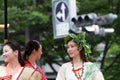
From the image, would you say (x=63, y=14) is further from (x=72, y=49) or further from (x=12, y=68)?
(x=12, y=68)

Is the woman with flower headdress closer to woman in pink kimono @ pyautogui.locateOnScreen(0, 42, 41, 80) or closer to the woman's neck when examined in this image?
woman in pink kimono @ pyautogui.locateOnScreen(0, 42, 41, 80)

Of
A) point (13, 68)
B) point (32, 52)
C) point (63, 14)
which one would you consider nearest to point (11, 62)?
point (13, 68)

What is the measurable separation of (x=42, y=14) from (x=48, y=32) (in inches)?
52.7

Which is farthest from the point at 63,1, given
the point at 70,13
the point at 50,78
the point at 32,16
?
the point at 50,78

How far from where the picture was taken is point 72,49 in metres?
6.15

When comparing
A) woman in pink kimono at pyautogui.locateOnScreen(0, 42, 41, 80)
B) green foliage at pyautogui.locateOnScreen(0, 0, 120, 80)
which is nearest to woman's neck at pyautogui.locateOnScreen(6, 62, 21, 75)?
woman in pink kimono at pyautogui.locateOnScreen(0, 42, 41, 80)

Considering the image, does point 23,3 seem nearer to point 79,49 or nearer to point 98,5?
point 98,5

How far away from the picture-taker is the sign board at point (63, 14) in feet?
38.1

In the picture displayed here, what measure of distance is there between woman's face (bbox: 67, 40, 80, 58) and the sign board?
17.2 ft

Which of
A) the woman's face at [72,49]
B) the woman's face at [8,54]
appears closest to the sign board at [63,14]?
the woman's face at [72,49]

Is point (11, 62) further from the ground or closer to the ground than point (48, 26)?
closer to the ground

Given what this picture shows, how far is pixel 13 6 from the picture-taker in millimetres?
15602

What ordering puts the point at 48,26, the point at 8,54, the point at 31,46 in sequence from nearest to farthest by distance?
the point at 8,54, the point at 31,46, the point at 48,26

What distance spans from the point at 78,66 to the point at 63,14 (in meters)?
5.64
